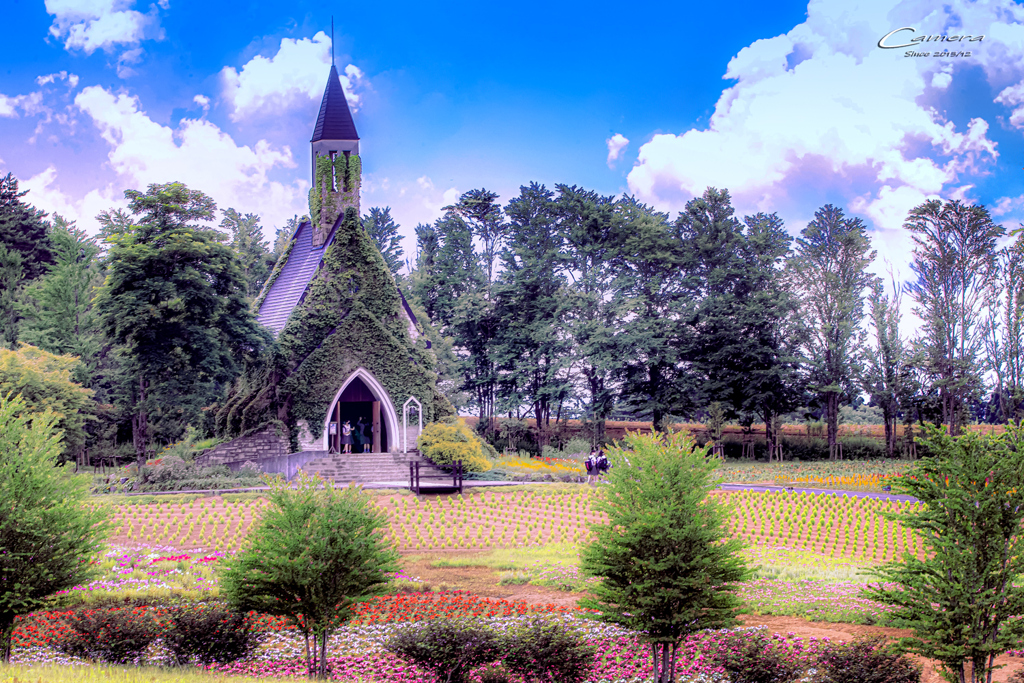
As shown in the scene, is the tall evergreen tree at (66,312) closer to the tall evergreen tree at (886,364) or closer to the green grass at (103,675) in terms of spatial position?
the green grass at (103,675)

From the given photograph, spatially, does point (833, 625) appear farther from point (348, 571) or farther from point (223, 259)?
point (223, 259)

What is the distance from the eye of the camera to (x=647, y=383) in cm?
4431

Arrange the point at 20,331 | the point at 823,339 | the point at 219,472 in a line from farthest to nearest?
the point at 823,339
the point at 20,331
the point at 219,472

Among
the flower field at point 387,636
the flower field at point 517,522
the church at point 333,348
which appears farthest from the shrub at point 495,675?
the church at point 333,348

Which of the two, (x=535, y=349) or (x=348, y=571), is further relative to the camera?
(x=535, y=349)

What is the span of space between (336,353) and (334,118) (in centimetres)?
1099

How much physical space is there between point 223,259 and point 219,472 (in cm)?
788

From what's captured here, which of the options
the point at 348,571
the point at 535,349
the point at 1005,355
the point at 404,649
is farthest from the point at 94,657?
the point at 535,349

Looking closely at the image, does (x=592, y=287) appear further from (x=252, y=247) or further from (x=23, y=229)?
(x=23, y=229)

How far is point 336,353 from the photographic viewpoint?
3170 cm

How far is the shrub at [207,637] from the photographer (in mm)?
10391

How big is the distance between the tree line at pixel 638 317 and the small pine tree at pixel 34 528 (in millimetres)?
19408

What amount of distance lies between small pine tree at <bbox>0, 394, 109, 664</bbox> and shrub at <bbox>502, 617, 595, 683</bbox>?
6085 mm

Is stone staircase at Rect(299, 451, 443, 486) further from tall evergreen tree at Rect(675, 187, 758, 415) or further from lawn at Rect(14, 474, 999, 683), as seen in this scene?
tall evergreen tree at Rect(675, 187, 758, 415)
